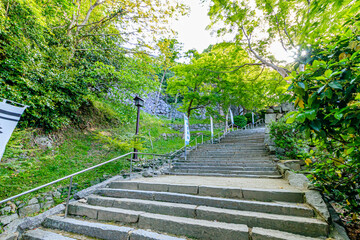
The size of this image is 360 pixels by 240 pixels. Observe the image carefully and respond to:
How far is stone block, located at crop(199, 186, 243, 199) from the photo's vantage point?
9.88 feet

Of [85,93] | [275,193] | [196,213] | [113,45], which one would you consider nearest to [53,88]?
[85,93]

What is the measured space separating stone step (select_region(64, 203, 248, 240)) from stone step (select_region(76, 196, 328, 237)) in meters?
0.05

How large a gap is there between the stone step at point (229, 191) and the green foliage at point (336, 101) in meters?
0.58

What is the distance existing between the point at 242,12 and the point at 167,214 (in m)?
8.90

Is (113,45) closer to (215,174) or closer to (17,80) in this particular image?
(17,80)

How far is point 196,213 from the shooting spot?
8.61ft

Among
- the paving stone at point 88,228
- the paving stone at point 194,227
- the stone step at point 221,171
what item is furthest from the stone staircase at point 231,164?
the paving stone at point 88,228

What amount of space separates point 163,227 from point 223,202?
1.12 metres

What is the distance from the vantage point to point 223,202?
277 cm

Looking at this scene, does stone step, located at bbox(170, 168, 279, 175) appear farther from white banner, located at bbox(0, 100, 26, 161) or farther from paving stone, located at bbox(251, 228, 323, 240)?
white banner, located at bbox(0, 100, 26, 161)

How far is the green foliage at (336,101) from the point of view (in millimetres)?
1528

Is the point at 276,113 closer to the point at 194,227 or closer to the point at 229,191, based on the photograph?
the point at 229,191

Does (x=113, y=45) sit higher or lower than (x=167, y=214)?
higher

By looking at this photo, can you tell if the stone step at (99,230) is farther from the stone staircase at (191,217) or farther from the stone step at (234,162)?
the stone step at (234,162)
